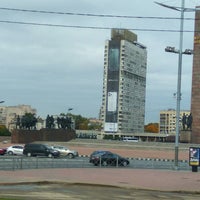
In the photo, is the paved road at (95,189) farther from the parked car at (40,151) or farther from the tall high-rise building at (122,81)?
the tall high-rise building at (122,81)

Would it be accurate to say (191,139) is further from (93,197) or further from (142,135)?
(142,135)

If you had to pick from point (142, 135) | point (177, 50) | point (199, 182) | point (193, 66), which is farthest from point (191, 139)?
point (142, 135)

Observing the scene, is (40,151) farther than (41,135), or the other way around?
(41,135)

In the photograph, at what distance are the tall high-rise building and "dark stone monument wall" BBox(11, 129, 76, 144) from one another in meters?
36.1

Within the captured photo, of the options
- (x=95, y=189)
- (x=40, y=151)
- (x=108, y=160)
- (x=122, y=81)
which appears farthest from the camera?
(x=122, y=81)

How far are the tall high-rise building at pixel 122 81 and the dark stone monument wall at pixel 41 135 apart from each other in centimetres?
3607

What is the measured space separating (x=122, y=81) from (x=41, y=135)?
44.9m

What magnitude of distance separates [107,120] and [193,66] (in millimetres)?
61843

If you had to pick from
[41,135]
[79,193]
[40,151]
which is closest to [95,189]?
[79,193]

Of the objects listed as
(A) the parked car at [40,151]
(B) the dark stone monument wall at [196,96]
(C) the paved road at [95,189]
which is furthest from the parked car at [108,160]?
(B) the dark stone monument wall at [196,96]

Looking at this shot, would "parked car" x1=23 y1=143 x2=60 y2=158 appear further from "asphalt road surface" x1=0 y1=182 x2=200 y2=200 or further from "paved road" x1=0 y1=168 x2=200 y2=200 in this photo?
"asphalt road surface" x1=0 y1=182 x2=200 y2=200

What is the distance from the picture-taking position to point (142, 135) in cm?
16762

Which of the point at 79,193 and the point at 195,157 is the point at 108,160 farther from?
the point at 79,193

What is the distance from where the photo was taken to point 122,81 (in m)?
139
